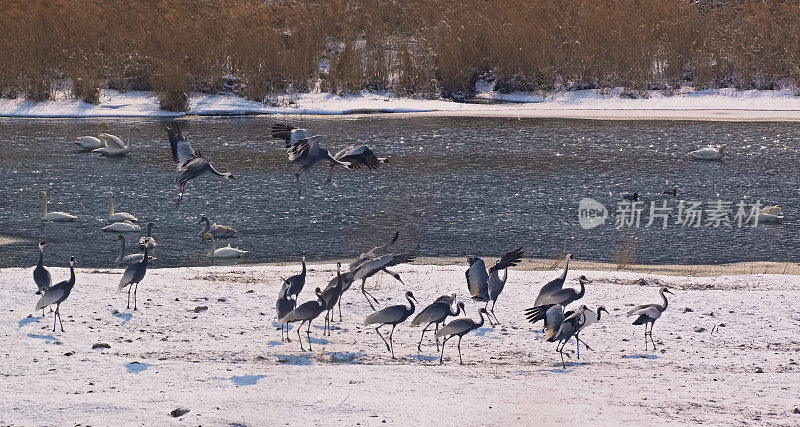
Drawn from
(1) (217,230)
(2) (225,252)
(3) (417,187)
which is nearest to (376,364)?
(2) (225,252)

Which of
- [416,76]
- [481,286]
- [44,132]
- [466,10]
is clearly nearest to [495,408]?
[481,286]

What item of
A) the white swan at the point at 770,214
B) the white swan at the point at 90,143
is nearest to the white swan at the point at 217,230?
the white swan at the point at 770,214

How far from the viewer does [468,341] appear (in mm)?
9156

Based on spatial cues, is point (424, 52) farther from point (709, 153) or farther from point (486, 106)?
point (709, 153)

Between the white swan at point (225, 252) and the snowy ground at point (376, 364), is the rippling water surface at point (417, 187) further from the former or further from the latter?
the snowy ground at point (376, 364)

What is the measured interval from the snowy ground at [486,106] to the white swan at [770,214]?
1137cm

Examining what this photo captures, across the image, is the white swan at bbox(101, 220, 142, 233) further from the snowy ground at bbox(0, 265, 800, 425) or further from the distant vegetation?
the distant vegetation

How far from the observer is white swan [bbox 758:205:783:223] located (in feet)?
51.5

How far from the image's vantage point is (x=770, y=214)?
1574 cm

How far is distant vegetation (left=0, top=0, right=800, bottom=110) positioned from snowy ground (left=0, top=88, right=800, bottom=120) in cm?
47

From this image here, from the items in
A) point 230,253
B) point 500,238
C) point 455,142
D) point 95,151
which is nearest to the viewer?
point 230,253

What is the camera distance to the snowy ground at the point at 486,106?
2772 centimetres

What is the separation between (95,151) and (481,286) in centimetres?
1394

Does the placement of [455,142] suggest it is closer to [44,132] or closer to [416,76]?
[416,76]
